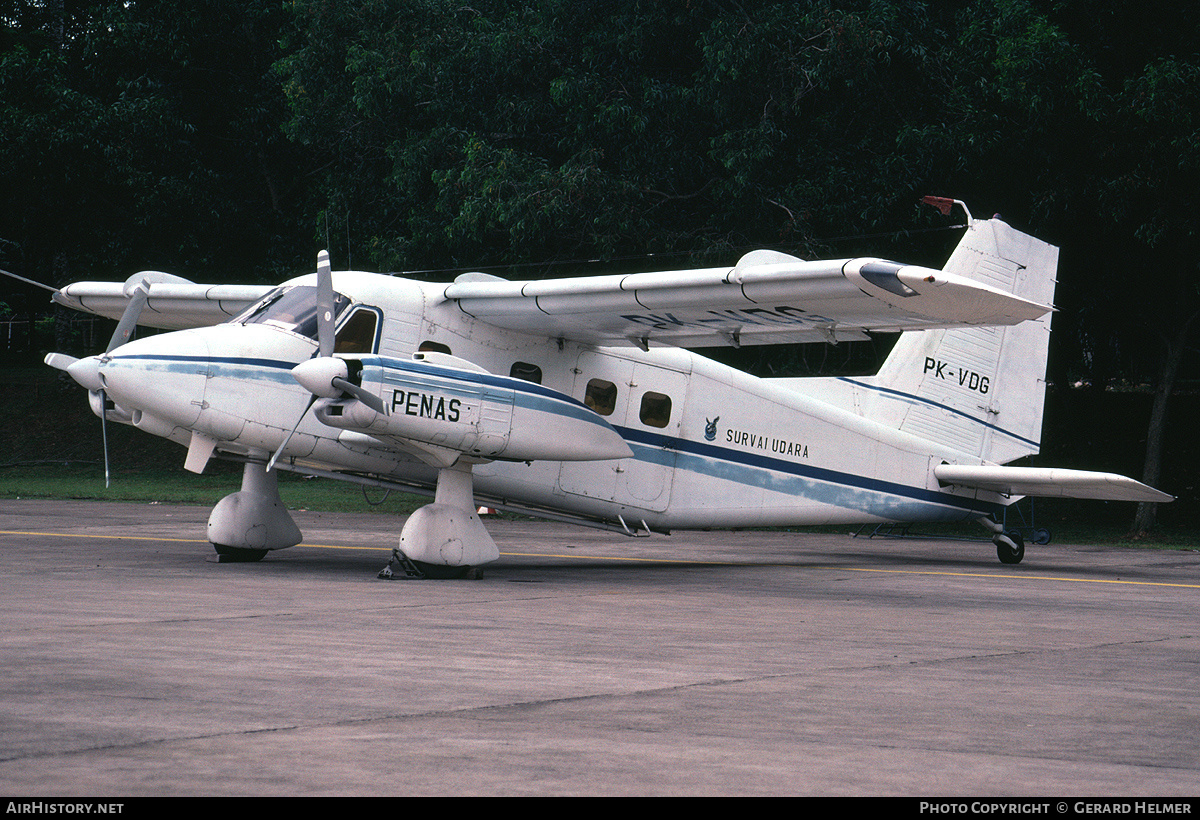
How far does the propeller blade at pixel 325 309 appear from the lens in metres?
14.4

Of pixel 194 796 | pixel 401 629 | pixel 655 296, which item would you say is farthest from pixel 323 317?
pixel 194 796

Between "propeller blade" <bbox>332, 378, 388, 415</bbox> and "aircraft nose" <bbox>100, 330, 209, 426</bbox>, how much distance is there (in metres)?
1.90

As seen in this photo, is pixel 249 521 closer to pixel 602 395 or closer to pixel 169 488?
pixel 602 395

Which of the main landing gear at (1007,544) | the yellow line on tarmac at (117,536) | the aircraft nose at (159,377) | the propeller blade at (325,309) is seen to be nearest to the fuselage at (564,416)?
the aircraft nose at (159,377)

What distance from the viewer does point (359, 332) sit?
1532 cm

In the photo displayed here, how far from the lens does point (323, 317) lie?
47.5 ft

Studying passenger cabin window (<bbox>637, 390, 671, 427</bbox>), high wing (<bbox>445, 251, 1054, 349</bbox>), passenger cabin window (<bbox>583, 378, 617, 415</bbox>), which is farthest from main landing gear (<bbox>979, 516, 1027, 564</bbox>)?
passenger cabin window (<bbox>583, 378, 617, 415</bbox>)

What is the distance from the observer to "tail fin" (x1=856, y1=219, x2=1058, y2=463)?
64.6 ft

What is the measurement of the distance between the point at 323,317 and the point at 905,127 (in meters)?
16.3

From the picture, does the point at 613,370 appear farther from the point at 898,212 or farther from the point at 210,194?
the point at 210,194

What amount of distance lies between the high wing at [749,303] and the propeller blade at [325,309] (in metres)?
1.85

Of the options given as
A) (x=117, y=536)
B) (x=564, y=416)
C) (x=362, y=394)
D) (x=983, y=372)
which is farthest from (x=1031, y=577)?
(x=117, y=536)

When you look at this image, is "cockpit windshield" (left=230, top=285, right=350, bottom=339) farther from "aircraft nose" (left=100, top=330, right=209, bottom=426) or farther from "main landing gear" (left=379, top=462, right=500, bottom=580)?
"main landing gear" (left=379, top=462, right=500, bottom=580)
